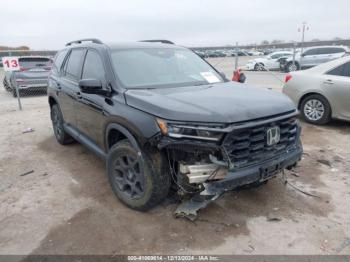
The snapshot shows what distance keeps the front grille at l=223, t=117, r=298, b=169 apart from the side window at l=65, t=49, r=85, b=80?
9.14 feet

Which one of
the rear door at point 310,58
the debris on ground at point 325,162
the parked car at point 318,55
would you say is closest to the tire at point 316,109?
the debris on ground at point 325,162

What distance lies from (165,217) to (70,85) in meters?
2.68

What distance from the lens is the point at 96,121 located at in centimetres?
397

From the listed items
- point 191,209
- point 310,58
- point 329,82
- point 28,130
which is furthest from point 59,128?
point 310,58

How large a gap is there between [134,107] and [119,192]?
3.55 feet

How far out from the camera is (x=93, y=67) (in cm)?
415

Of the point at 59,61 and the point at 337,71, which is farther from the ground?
the point at 59,61

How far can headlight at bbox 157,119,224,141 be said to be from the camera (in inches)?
109

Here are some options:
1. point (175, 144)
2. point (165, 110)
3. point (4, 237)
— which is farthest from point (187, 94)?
point (4, 237)

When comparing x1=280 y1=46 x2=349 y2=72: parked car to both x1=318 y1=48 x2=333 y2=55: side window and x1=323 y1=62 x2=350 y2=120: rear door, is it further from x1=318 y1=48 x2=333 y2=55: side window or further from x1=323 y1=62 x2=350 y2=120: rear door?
x1=323 y1=62 x2=350 y2=120: rear door

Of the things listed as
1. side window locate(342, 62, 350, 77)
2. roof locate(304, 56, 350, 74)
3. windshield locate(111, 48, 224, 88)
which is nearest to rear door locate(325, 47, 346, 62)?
roof locate(304, 56, 350, 74)

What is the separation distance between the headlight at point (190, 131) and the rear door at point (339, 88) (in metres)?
4.58

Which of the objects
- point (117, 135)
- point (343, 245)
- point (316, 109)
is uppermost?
point (117, 135)

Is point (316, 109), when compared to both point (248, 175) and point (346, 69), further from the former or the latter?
point (248, 175)
